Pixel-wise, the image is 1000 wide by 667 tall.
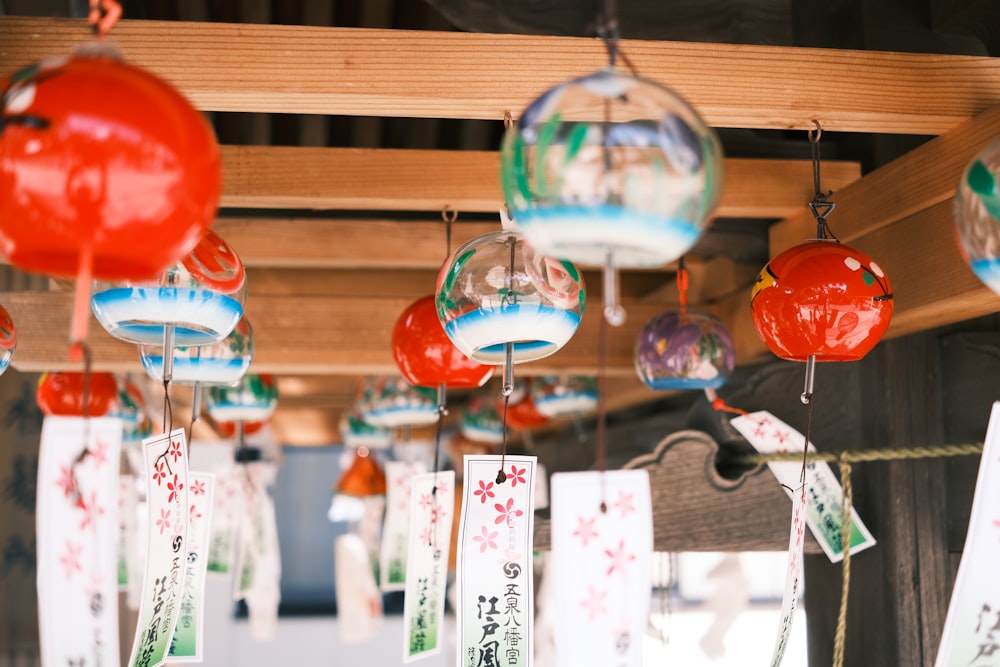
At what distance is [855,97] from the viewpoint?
4.91 feet

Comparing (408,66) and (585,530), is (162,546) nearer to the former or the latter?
(585,530)

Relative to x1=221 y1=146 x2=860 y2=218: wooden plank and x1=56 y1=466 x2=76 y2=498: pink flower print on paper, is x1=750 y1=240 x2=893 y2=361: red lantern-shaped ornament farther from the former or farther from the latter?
x1=56 y1=466 x2=76 y2=498: pink flower print on paper

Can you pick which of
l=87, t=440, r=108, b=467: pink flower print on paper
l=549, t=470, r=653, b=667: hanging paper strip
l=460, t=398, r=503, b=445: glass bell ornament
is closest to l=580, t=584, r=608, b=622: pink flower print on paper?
l=549, t=470, r=653, b=667: hanging paper strip

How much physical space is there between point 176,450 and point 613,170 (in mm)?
1088

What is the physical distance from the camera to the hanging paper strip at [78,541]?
4.29 feet

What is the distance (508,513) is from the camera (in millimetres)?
1688

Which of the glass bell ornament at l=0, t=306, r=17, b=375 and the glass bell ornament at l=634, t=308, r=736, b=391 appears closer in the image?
the glass bell ornament at l=0, t=306, r=17, b=375

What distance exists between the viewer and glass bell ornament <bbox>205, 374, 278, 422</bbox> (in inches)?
112

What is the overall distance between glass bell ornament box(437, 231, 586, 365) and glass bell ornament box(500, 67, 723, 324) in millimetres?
477

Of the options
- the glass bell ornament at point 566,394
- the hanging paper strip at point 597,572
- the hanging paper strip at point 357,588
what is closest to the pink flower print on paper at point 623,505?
the hanging paper strip at point 597,572

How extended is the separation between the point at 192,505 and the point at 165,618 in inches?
14.7

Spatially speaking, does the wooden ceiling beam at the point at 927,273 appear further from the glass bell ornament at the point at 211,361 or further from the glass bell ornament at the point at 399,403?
the glass bell ornament at the point at 399,403

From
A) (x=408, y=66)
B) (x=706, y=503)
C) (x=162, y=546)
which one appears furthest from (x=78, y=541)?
(x=706, y=503)

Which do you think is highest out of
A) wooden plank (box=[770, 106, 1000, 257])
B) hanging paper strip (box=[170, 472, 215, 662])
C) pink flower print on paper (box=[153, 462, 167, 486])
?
wooden plank (box=[770, 106, 1000, 257])
